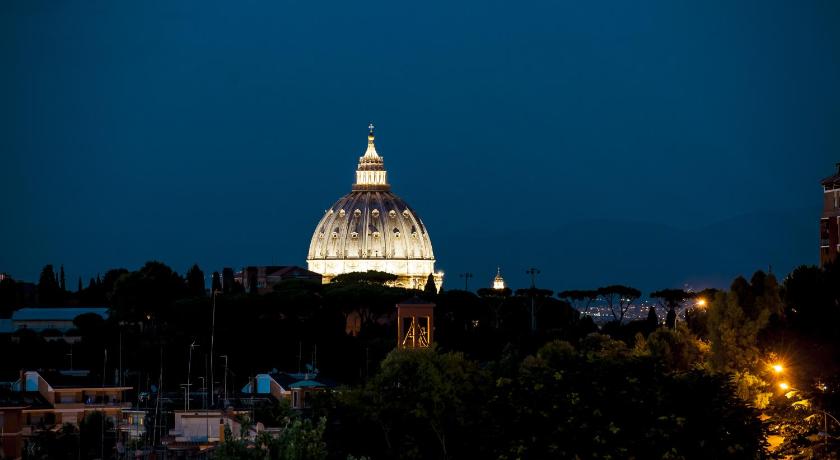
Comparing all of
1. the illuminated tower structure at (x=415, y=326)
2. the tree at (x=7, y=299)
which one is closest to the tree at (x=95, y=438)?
the illuminated tower structure at (x=415, y=326)

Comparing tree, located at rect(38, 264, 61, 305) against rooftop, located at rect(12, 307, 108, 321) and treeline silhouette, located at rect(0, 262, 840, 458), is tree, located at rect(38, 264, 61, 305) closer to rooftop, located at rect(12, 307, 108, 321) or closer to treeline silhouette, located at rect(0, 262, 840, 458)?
rooftop, located at rect(12, 307, 108, 321)

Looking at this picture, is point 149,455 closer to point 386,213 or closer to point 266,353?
point 266,353

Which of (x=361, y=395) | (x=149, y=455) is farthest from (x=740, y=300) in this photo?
(x=149, y=455)

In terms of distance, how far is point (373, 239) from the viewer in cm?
18400

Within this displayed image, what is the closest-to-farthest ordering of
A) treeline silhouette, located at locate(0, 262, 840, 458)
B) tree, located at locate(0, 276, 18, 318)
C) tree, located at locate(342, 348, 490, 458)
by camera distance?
treeline silhouette, located at locate(0, 262, 840, 458), tree, located at locate(342, 348, 490, 458), tree, located at locate(0, 276, 18, 318)

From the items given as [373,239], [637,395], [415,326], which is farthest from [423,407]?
[373,239]

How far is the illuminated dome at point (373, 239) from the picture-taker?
603 ft

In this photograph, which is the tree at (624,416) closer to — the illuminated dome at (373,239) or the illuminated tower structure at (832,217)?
the illuminated tower structure at (832,217)

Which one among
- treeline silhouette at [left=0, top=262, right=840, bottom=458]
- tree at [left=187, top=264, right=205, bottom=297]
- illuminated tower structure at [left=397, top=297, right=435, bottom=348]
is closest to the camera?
treeline silhouette at [left=0, top=262, right=840, bottom=458]

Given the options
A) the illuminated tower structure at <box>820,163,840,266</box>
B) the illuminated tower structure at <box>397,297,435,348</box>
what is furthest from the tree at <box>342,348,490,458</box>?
the illuminated tower structure at <box>397,297,435,348</box>

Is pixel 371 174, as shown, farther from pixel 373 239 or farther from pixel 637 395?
pixel 637 395

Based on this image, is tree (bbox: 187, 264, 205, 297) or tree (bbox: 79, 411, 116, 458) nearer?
tree (bbox: 79, 411, 116, 458)

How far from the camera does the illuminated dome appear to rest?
18388 cm

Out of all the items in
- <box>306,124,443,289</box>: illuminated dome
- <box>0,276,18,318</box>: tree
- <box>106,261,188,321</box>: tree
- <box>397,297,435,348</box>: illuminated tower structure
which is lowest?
<box>397,297,435,348</box>: illuminated tower structure
